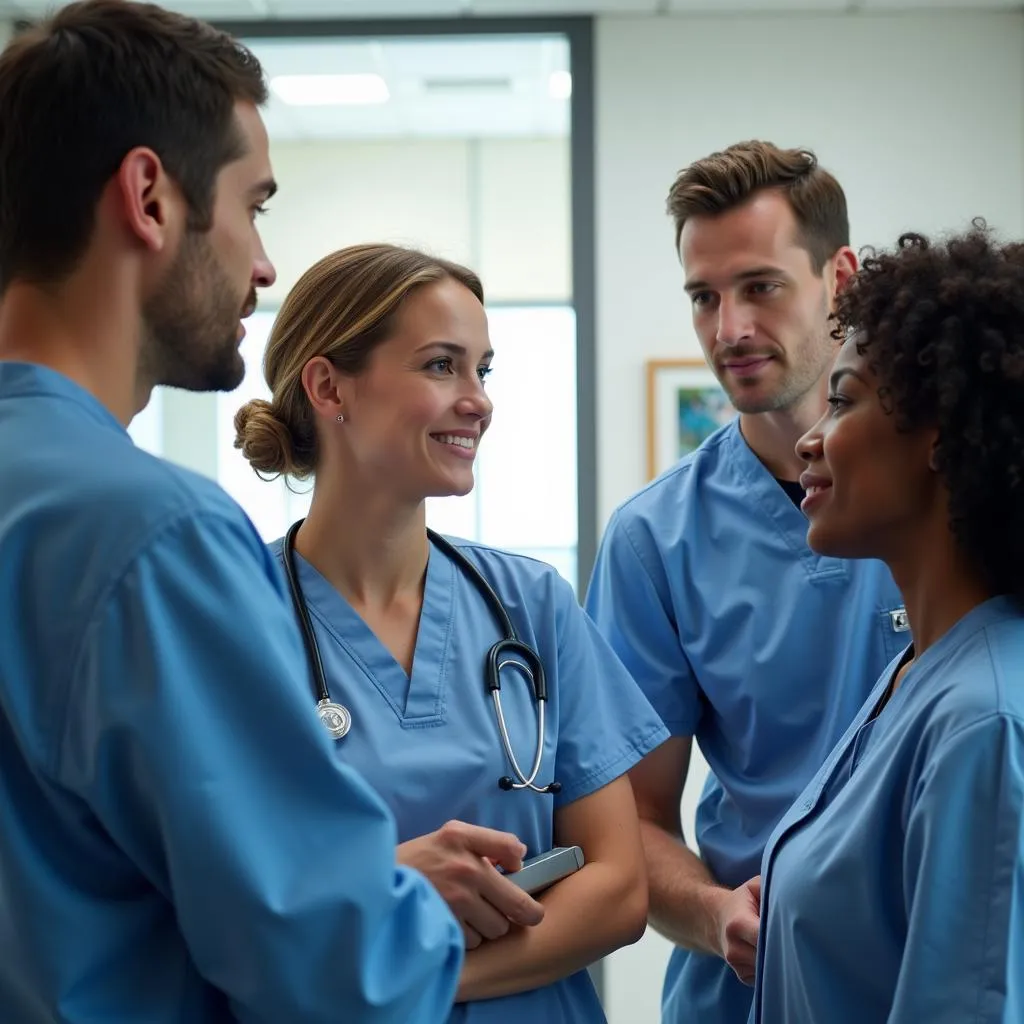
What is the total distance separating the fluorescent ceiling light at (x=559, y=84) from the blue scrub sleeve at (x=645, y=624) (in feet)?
8.96

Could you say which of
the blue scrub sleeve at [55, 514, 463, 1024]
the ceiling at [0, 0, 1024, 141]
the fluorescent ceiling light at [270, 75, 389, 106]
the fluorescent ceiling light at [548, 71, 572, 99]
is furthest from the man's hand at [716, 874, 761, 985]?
the fluorescent ceiling light at [270, 75, 389, 106]

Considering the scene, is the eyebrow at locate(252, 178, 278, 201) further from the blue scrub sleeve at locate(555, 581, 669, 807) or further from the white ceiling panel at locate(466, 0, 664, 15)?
the white ceiling panel at locate(466, 0, 664, 15)

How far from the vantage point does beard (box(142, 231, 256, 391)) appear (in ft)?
3.08

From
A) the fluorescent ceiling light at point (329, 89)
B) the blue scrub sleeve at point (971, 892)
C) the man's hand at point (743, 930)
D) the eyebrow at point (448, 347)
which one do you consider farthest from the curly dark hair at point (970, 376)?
the fluorescent ceiling light at point (329, 89)

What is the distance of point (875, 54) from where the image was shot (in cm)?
341

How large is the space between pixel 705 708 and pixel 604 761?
0.30 metres

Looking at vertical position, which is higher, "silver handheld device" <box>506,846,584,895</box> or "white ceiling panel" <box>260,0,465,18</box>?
"white ceiling panel" <box>260,0,465,18</box>

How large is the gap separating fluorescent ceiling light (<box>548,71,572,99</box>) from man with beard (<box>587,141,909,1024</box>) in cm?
253

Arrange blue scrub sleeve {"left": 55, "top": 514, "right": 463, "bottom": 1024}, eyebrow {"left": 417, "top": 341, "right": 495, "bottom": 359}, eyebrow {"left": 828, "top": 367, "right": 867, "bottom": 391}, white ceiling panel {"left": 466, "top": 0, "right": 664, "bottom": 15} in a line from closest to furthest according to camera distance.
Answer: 1. blue scrub sleeve {"left": 55, "top": 514, "right": 463, "bottom": 1024}
2. eyebrow {"left": 828, "top": 367, "right": 867, "bottom": 391}
3. eyebrow {"left": 417, "top": 341, "right": 495, "bottom": 359}
4. white ceiling panel {"left": 466, "top": 0, "right": 664, "bottom": 15}

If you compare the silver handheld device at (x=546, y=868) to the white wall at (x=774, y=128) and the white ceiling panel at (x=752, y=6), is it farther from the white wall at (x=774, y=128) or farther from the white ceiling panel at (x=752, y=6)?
the white ceiling panel at (x=752, y=6)

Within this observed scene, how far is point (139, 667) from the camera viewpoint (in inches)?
31.5

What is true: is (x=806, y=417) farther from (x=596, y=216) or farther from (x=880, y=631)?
(x=596, y=216)

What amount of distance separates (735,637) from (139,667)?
40.4 inches

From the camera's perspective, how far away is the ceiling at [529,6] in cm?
335
